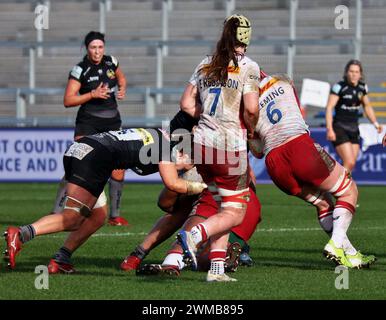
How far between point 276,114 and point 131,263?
1.85m

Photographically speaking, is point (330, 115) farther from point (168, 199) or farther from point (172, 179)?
point (172, 179)

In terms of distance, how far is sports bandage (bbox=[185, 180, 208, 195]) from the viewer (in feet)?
32.3

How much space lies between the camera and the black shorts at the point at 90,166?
980cm

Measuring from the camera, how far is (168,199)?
10.2 m

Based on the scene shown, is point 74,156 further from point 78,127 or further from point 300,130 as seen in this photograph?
point 78,127

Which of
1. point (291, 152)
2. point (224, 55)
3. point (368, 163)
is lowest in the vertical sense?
point (368, 163)

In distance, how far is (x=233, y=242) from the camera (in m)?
10.7

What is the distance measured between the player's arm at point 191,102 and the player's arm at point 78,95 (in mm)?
4768

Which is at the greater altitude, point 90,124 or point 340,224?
point 90,124

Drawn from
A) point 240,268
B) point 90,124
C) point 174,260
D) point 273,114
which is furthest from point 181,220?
point 90,124

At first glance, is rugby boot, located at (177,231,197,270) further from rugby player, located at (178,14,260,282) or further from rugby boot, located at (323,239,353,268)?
rugby boot, located at (323,239,353,268)

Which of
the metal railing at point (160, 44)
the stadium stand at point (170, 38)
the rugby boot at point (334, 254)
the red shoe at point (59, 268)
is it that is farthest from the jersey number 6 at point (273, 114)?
the stadium stand at point (170, 38)

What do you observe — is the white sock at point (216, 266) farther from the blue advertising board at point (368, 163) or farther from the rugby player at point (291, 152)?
the blue advertising board at point (368, 163)

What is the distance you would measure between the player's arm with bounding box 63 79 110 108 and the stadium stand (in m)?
12.6
